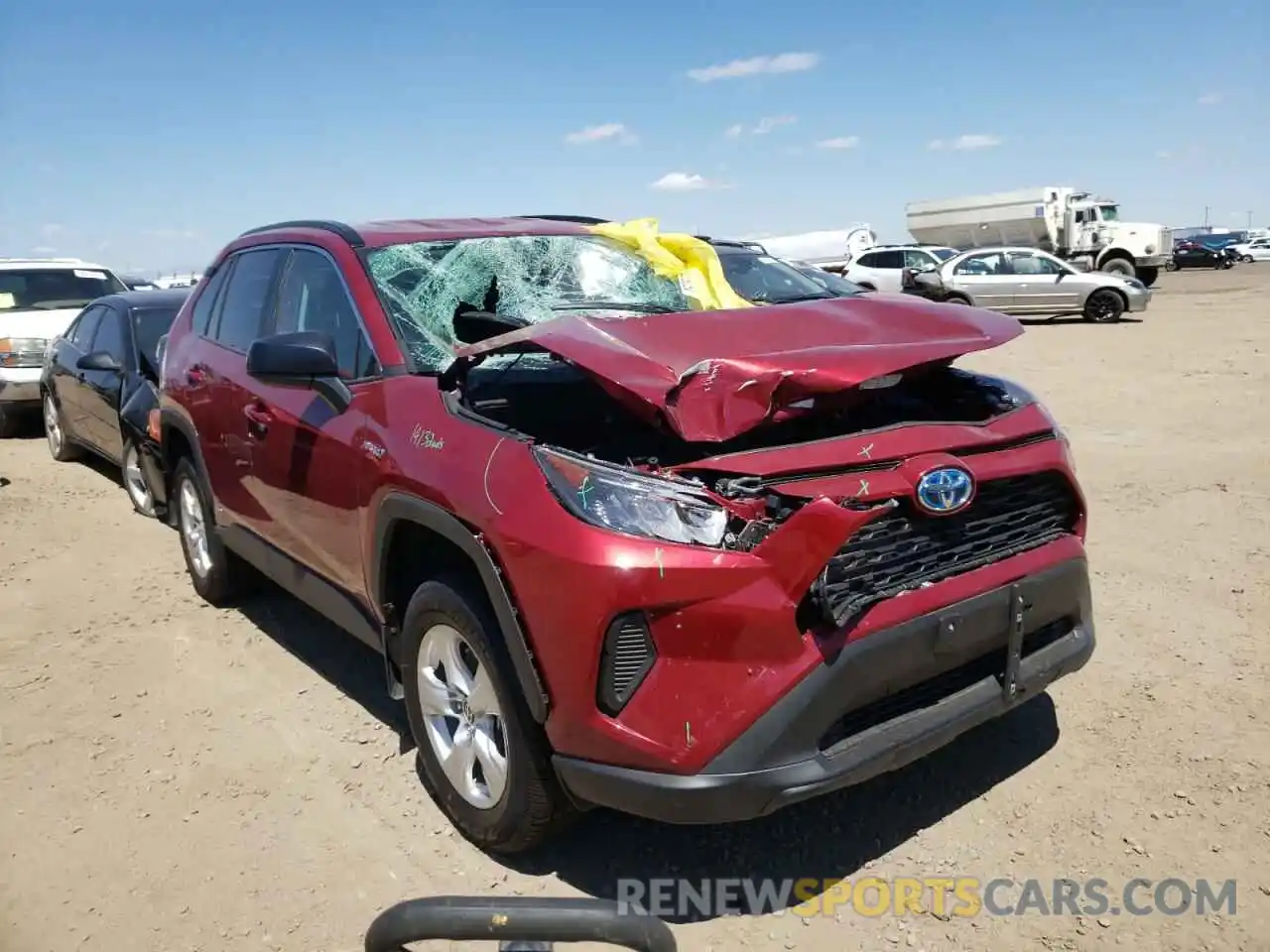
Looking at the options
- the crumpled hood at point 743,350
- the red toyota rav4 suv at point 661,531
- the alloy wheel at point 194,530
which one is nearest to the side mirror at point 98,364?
the alloy wheel at point 194,530

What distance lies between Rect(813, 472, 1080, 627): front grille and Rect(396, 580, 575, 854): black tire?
87cm

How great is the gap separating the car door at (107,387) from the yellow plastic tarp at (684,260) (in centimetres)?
445

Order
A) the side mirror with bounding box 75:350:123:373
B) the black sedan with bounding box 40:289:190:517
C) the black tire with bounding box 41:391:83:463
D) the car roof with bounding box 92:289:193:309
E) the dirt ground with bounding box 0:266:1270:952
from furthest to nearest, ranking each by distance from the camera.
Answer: the black tire with bounding box 41:391:83:463
the car roof with bounding box 92:289:193:309
the black sedan with bounding box 40:289:190:517
the side mirror with bounding box 75:350:123:373
the dirt ground with bounding box 0:266:1270:952

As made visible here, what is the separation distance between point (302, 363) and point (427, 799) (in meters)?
1.49

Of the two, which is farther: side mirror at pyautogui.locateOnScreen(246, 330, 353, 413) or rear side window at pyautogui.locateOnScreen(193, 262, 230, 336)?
rear side window at pyautogui.locateOnScreen(193, 262, 230, 336)

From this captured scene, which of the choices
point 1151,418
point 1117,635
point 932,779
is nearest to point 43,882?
point 932,779

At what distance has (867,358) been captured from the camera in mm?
2766

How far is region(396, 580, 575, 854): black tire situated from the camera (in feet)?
8.65

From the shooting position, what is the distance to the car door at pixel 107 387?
736 centimetres

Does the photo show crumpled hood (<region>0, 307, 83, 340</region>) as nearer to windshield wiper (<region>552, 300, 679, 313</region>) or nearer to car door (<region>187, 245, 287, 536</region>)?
car door (<region>187, 245, 287, 536</region>)

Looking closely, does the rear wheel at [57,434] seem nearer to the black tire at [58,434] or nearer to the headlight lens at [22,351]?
the black tire at [58,434]

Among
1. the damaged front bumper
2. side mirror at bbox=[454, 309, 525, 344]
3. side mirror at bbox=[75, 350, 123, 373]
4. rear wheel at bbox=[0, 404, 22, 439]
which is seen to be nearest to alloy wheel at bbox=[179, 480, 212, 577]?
side mirror at bbox=[75, 350, 123, 373]

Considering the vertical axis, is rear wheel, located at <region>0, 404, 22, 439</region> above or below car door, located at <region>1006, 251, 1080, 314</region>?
below

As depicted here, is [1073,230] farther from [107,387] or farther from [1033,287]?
[107,387]
